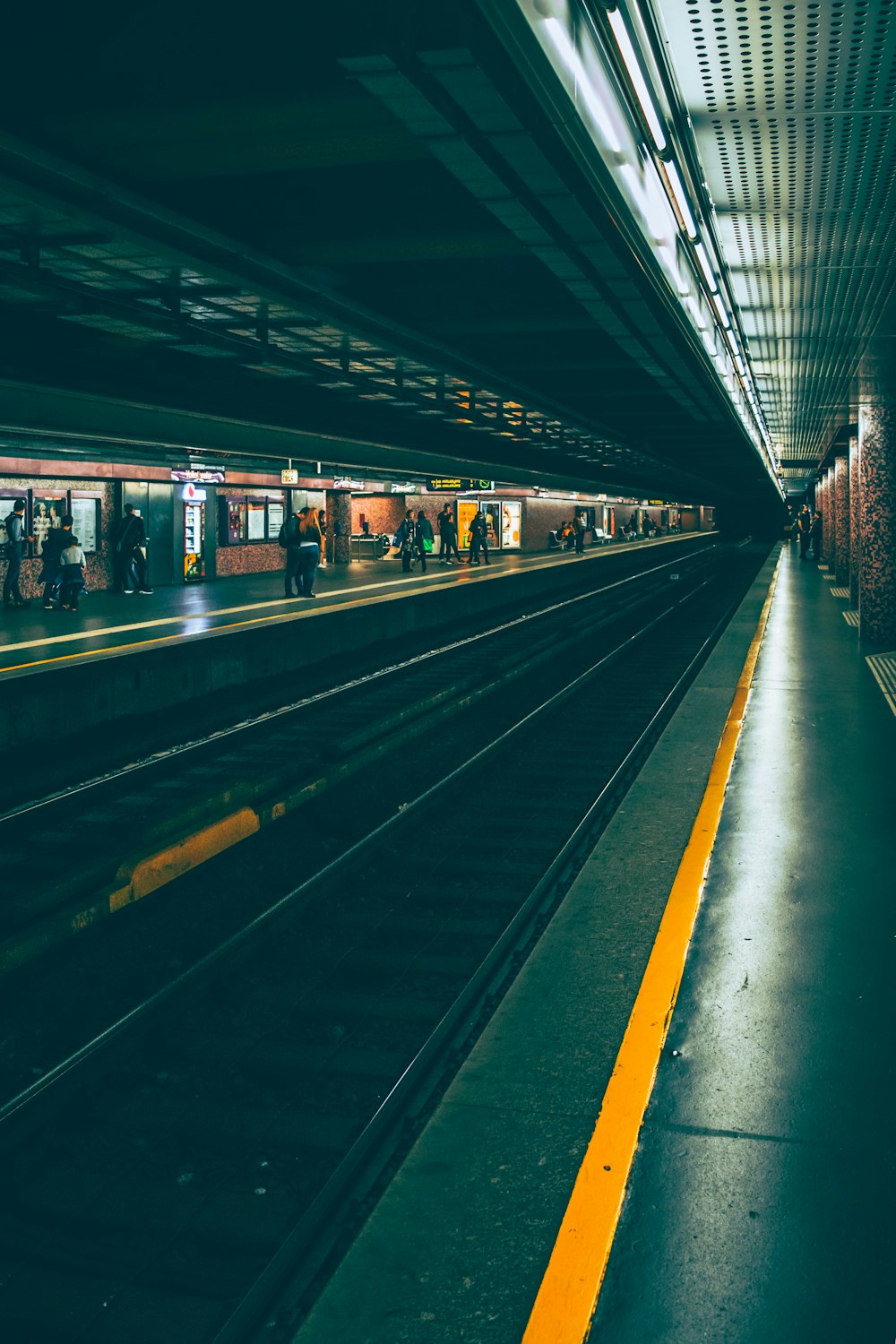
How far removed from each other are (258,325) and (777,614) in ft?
38.1

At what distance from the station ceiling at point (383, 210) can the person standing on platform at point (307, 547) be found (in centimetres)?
481

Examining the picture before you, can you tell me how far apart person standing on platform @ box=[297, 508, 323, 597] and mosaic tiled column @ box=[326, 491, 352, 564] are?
14.3 metres

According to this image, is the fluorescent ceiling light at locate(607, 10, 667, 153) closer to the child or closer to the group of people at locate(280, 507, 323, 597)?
the child

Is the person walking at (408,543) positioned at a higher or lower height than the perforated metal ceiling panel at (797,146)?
lower

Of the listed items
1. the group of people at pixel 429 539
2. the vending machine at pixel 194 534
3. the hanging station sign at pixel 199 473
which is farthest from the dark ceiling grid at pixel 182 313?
the group of people at pixel 429 539

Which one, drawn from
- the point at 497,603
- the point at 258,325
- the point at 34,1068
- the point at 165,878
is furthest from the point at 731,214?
the point at 497,603

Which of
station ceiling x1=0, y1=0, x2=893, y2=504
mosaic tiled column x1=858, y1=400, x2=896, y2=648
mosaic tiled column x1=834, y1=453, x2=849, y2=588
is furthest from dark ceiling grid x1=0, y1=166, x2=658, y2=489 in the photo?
mosaic tiled column x1=834, y1=453, x2=849, y2=588

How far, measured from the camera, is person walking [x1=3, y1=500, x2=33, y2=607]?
18.0 metres

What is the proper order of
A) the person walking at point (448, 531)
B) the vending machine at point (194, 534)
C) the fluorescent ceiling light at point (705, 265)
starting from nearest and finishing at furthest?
the fluorescent ceiling light at point (705, 265) < the vending machine at point (194, 534) < the person walking at point (448, 531)

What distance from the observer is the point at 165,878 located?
21.9 feet

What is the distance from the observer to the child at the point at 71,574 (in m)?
18.2

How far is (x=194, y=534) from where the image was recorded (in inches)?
1012

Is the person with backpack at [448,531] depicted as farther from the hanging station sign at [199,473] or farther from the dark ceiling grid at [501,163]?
the dark ceiling grid at [501,163]

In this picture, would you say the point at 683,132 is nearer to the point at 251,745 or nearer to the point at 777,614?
the point at 251,745
